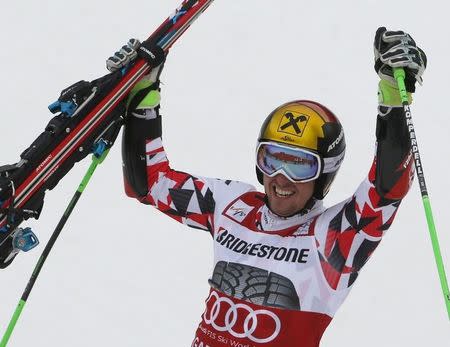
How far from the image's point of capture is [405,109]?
3902mm

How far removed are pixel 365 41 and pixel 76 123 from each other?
8.59 ft

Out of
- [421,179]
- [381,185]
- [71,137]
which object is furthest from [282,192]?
[71,137]

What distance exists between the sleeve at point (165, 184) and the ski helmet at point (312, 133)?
51cm

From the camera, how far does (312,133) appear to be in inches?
169

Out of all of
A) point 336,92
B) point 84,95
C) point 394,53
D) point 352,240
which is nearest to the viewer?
point 394,53

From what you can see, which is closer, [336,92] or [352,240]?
[352,240]

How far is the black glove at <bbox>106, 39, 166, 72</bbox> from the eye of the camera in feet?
15.3

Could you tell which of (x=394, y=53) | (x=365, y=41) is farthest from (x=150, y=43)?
(x=365, y=41)

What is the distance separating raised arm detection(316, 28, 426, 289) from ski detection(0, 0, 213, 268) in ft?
3.66

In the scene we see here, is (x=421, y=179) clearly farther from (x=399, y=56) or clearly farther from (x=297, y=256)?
(x=297, y=256)

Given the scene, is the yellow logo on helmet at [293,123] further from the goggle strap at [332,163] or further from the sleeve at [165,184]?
the sleeve at [165,184]

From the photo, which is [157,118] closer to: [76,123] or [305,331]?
[76,123]

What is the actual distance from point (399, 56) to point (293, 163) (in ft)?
2.23

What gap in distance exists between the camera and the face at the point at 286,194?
4.37m
